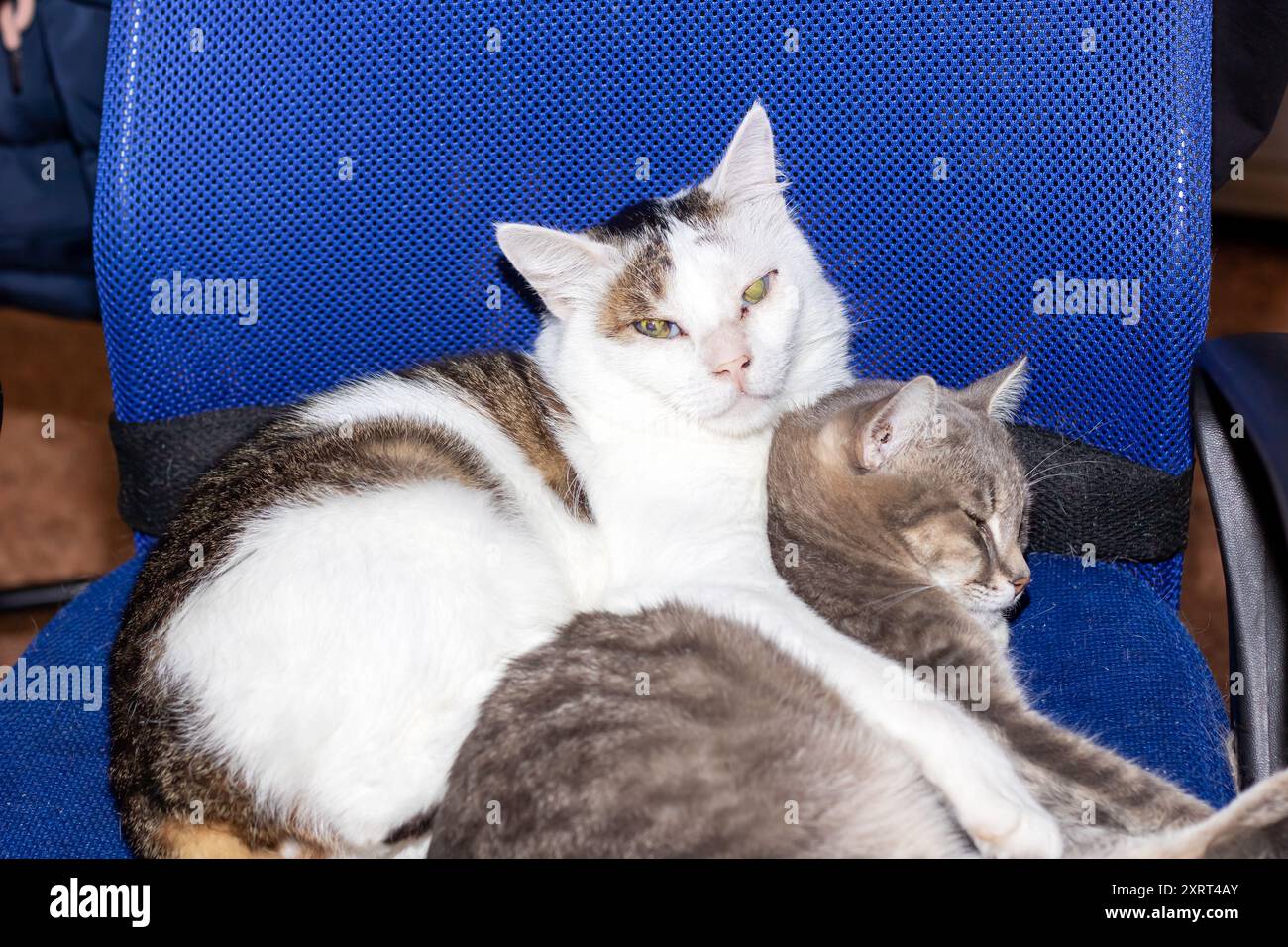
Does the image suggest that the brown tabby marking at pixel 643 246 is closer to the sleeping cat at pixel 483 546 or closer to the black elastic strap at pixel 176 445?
the sleeping cat at pixel 483 546

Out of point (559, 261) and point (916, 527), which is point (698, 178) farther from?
point (916, 527)

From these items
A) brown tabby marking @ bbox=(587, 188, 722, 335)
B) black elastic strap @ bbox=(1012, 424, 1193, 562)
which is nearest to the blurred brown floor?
black elastic strap @ bbox=(1012, 424, 1193, 562)

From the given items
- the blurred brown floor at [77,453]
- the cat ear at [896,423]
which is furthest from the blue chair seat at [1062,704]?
the blurred brown floor at [77,453]

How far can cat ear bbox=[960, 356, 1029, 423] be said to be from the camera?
59.4 inches

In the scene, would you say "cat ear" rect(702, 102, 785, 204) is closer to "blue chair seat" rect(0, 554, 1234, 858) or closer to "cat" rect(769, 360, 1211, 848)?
"cat" rect(769, 360, 1211, 848)

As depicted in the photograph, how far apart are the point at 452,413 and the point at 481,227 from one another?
0.90ft

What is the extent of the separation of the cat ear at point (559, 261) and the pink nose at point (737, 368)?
0.22 m

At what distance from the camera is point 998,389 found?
1.51 metres

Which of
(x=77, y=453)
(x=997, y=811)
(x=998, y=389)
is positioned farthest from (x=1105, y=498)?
(x=77, y=453)

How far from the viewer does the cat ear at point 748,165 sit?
1467mm

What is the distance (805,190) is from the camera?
160cm

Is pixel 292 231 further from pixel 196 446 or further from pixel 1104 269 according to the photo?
pixel 1104 269

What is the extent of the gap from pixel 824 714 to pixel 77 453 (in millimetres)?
2947
